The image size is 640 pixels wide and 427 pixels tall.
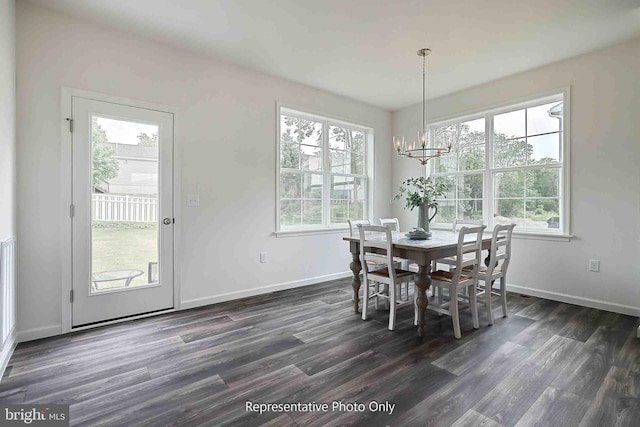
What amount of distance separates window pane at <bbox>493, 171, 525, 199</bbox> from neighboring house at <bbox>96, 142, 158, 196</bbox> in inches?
160

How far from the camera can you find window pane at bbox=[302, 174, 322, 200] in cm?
434

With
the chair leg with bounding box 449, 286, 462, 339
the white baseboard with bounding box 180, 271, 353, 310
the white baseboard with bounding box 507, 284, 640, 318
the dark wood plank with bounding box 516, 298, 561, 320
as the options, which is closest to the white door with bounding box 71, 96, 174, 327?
the white baseboard with bounding box 180, 271, 353, 310

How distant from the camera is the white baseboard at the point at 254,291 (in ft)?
10.9

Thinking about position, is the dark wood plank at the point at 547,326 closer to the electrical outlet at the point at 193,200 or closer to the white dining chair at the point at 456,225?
the white dining chair at the point at 456,225

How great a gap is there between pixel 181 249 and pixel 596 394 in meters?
3.42

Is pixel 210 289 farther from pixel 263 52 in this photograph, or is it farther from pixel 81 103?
pixel 263 52

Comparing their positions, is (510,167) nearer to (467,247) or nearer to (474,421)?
(467,247)

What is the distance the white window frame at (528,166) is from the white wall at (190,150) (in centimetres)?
173

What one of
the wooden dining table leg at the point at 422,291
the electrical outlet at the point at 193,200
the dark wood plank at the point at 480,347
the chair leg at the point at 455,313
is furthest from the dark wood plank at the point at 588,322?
the electrical outlet at the point at 193,200

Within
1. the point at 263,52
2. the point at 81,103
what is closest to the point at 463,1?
the point at 263,52

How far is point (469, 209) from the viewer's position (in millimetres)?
4398

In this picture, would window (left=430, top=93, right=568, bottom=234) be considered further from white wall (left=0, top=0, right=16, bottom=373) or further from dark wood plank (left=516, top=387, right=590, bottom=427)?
white wall (left=0, top=0, right=16, bottom=373)

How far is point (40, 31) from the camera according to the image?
254 cm

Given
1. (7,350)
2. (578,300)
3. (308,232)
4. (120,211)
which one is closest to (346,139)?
(308,232)
